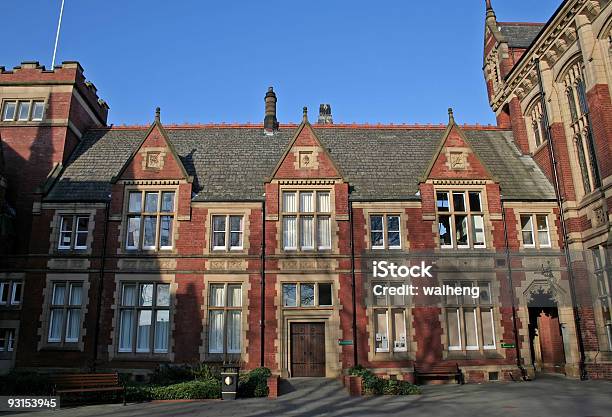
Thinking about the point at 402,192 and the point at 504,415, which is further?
the point at 402,192

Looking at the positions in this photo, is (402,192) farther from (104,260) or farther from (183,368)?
(104,260)

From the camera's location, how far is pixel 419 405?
1505 cm

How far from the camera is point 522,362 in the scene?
842 inches

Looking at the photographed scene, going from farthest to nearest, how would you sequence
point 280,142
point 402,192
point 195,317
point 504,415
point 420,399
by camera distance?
1. point 280,142
2. point 402,192
3. point 195,317
4. point 420,399
5. point 504,415

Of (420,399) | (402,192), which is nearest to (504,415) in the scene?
(420,399)

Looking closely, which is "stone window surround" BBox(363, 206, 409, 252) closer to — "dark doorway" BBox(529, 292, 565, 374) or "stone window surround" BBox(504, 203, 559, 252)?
"stone window surround" BBox(504, 203, 559, 252)

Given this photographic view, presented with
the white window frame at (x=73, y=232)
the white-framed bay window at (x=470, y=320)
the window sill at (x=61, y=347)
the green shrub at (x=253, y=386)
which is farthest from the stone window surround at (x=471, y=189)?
the window sill at (x=61, y=347)

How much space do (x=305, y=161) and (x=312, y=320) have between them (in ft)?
24.3

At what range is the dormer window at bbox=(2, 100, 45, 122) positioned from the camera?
2677 centimetres

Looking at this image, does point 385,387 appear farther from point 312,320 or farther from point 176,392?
point 176,392

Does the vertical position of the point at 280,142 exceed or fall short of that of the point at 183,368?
Result: it exceeds it

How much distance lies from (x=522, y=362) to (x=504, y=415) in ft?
30.9

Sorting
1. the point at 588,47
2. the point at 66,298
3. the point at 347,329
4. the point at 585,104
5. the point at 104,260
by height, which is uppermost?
the point at 588,47

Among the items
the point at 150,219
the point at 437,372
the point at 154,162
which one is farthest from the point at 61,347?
the point at 437,372
